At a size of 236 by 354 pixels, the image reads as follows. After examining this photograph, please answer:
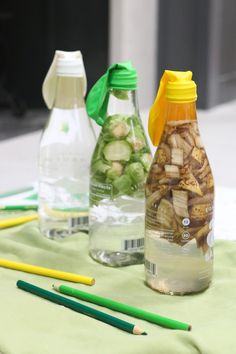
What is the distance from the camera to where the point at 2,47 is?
7.63ft

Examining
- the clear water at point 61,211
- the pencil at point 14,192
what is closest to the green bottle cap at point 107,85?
the clear water at point 61,211

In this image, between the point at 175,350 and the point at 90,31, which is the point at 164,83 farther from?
the point at 90,31

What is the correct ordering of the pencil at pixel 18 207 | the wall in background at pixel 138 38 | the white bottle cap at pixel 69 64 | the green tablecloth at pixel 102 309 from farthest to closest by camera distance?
1. the wall in background at pixel 138 38
2. the pencil at pixel 18 207
3. the white bottle cap at pixel 69 64
4. the green tablecloth at pixel 102 309

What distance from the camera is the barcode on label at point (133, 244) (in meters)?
0.77

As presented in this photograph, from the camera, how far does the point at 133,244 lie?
2.52 ft

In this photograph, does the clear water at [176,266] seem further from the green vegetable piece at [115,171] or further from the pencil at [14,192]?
the pencil at [14,192]

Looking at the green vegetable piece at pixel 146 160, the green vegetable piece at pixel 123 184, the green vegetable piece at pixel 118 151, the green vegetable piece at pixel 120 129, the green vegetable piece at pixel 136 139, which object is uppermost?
the green vegetable piece at pixel 120 129

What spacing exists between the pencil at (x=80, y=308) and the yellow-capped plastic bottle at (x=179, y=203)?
0.08m

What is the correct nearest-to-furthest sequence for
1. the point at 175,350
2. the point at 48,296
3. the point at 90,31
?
1. the point at 175,350
2. the point at 48,296
3. the point at 90,31

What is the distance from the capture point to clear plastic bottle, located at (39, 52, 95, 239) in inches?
34.1

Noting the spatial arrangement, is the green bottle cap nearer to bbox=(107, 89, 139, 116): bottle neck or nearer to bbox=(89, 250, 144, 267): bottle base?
bbox=(107, 89, 139, 116): bottle neck

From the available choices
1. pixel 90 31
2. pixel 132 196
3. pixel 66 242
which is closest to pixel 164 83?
pixel 132 196

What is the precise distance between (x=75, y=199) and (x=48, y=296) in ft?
0.68

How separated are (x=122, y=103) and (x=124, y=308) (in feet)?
0.72
